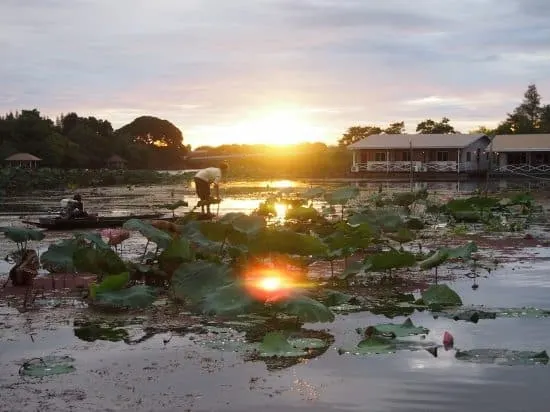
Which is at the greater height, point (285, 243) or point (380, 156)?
point (380, 156)

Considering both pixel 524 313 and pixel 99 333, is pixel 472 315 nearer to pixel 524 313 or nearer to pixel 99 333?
pixel 524 313

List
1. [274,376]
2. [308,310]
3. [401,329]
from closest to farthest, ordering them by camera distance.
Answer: [274,376]
[308,310]
[401,329]

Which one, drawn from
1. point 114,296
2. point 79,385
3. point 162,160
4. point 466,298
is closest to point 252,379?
point 79,385

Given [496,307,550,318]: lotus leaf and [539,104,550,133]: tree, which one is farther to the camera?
[539,104,550,133]: tree

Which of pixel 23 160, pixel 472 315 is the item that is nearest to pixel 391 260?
pixel 472 315

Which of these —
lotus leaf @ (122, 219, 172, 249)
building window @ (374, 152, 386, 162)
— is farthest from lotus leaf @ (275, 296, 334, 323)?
building window @ (374, 152, 386, 162)

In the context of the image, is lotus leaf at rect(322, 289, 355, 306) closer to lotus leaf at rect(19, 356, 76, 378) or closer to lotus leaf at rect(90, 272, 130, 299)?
lotus leaf at rect(90, 272, 130, 299)
